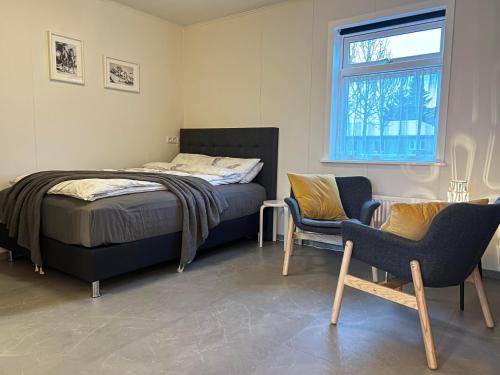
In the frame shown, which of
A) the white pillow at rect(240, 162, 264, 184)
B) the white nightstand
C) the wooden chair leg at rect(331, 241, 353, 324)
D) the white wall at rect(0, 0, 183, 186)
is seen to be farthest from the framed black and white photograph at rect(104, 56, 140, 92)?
the wooden chair leg at rect(331, 241, 353, 324)

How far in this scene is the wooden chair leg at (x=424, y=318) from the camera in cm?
181

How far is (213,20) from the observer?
4660mm

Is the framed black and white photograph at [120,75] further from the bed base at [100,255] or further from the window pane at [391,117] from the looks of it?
the window pane at [391,117]

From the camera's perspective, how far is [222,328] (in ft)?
7.09

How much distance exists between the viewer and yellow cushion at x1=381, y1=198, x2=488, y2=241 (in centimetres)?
198

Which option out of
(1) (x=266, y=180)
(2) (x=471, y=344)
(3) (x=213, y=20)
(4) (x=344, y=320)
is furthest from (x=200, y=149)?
(2) (x=471, y=344)

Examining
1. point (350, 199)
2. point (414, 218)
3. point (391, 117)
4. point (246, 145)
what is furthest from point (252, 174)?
point (414, 218)

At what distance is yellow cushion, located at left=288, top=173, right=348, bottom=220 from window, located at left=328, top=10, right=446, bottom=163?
24.7 inches

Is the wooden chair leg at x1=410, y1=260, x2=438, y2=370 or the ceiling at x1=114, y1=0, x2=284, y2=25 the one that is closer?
the wooden chair leg at x1=410, y1=260, x2=438, y2=370

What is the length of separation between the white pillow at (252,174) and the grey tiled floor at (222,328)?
48.9 inches

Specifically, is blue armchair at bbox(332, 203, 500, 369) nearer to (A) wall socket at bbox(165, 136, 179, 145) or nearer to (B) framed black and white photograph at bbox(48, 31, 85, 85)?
(B) framed black and white photograph at bbox(48, 31, 85, 85)

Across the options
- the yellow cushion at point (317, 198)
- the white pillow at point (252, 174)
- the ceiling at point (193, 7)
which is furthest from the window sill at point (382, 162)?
the ceiling at point (193, 7)

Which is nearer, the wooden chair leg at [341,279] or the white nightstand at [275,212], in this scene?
the wooden chair leg at [341,279]

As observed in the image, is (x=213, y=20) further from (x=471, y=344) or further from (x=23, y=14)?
(x=471, y=344)
